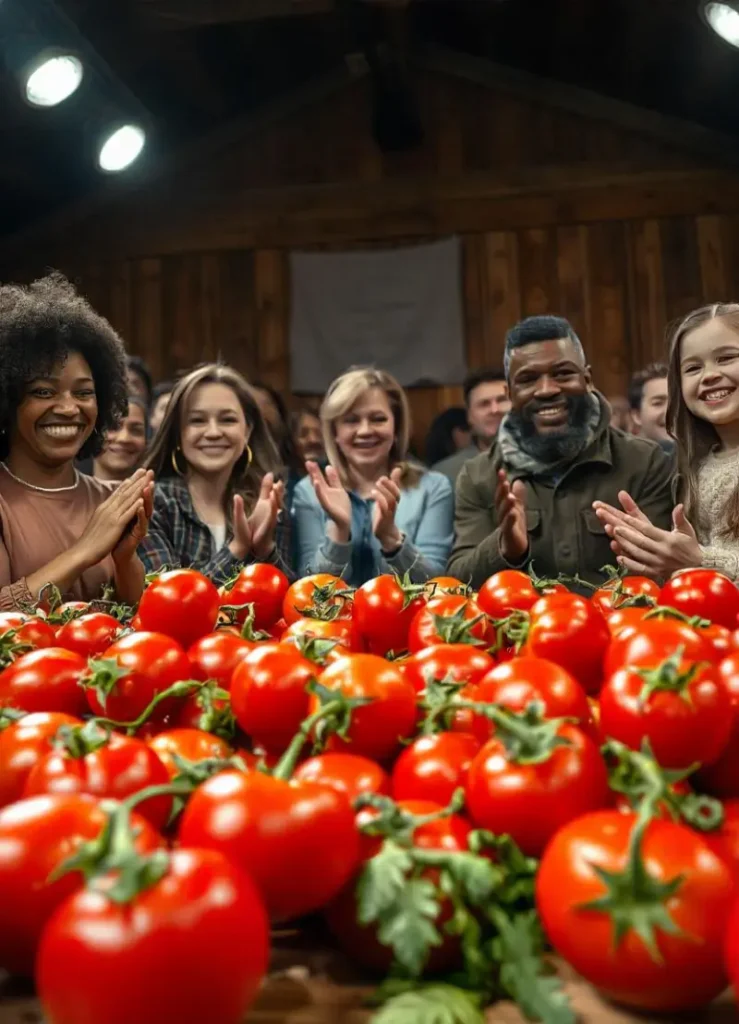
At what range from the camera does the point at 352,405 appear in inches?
108

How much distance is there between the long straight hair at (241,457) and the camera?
2695mm

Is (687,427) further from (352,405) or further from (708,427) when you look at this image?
(352,405)

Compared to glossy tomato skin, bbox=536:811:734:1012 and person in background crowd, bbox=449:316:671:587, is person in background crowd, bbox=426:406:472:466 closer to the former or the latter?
person in background crowd, bbox=449:316:671:587

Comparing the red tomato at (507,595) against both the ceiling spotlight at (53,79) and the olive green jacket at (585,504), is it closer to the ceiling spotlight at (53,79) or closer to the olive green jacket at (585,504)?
the olive green jacket at (585,504)

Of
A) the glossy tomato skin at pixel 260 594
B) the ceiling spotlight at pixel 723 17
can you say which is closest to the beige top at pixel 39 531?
the glossy tomato skin at pixel 260 594

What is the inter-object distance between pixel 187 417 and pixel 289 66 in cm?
431

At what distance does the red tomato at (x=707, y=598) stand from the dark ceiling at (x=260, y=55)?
13.1 feet

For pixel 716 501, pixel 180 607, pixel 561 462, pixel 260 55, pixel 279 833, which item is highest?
pixel 260 55

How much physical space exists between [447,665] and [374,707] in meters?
0.16

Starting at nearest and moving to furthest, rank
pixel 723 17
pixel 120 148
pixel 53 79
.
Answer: pixel 723 17
pixel 53 79
pixel 120 148

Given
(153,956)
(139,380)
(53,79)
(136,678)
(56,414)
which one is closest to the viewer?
(153,956)

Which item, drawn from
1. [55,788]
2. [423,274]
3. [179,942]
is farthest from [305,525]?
[423,274]

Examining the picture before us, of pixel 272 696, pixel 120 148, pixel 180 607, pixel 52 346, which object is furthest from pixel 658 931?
pixel 120 148

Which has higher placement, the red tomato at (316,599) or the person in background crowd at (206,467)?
the person in background crowd at (206,467)
